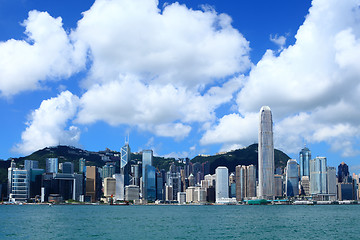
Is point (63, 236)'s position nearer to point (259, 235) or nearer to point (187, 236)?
point (187, 236)

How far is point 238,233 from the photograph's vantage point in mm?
100250

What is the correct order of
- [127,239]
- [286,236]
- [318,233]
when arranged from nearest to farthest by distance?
[127,239] < [286,236] < [318,233]

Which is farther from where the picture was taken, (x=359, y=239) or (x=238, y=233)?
(x=238, y=233)

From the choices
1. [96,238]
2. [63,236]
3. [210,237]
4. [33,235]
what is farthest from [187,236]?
[33,235]

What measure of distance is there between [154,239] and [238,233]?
21.4 metres

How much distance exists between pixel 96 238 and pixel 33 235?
1609 cm

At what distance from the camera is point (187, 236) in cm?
9525

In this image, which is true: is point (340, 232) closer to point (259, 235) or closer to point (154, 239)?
point (259, 235)

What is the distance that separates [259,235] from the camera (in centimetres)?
9650

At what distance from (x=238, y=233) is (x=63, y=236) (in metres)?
39.3

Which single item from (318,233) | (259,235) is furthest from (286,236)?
(318,233)

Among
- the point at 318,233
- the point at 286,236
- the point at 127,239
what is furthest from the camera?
the point at 318,233

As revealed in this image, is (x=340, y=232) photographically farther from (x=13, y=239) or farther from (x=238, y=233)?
(x=13, y=239)

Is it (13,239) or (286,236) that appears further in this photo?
(286,236)
